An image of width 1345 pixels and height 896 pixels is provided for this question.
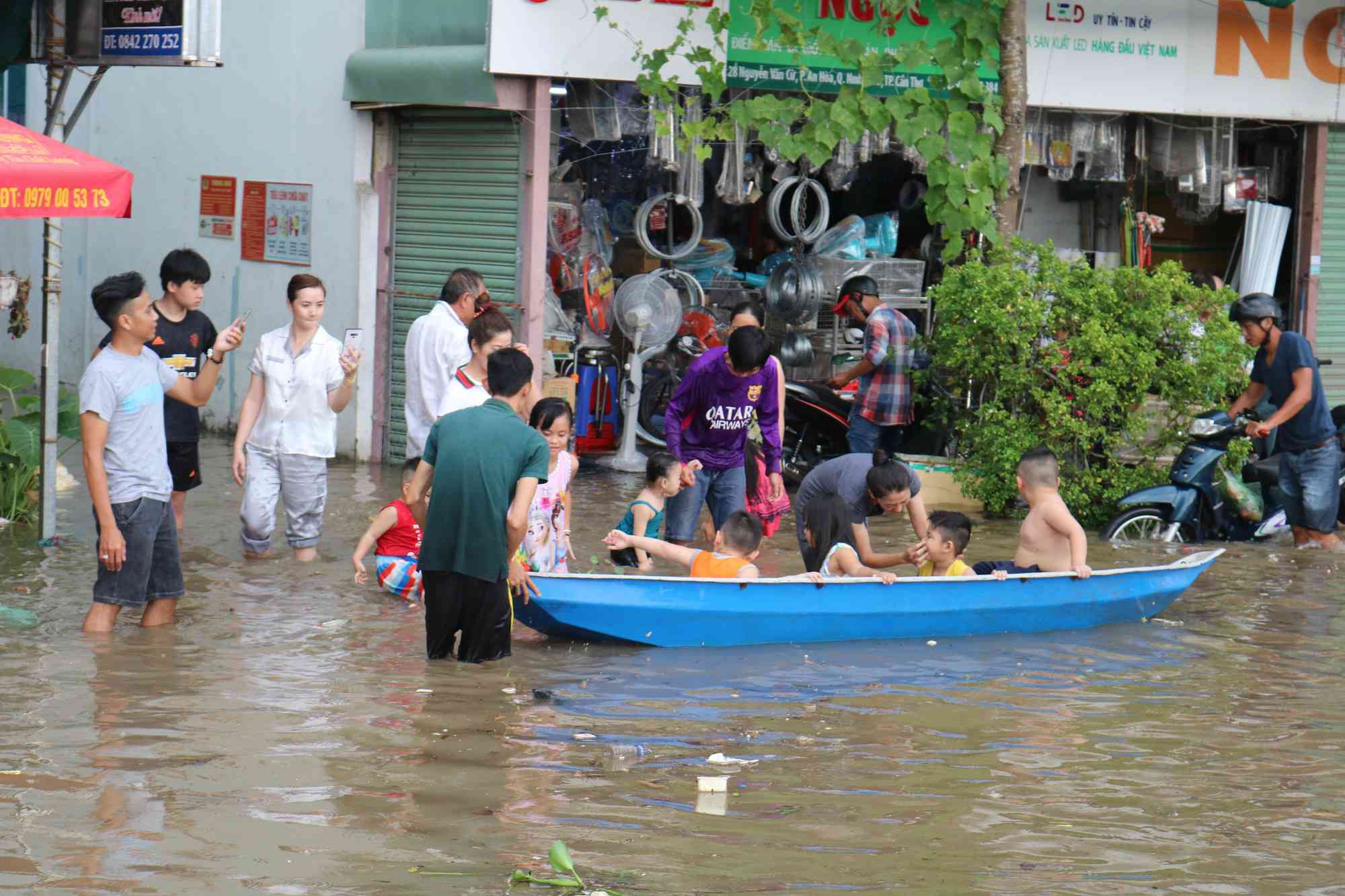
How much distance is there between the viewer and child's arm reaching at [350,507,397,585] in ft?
26.9

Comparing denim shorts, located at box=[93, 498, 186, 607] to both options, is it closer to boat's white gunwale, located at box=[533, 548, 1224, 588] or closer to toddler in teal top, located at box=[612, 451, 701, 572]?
boat's white gunwale, located at box=[533, 548, 1224, 588]

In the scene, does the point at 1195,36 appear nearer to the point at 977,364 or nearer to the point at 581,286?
the point at 977,364

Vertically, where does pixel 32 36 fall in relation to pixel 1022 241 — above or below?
above

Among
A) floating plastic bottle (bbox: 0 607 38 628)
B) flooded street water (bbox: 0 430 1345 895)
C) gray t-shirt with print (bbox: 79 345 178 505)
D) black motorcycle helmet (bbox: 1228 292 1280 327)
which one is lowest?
flooded street water (bbox: 0 430 1345 895)

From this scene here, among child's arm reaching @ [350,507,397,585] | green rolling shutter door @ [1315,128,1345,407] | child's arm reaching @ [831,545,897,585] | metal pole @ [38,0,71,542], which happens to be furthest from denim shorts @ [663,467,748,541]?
green rolling shutter door @ [1315,128,1345,407]

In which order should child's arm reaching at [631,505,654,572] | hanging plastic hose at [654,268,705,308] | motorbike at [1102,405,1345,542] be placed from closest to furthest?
1. child's arm reaching at [631,505,654,572]
2. motorbike at [1102,405,1345,542]
3. hanging plastic hose at [654,268,705,308]

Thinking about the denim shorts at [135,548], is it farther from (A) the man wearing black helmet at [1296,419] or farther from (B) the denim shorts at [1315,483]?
(B) the denim shorts at [1315,483]

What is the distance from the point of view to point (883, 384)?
513 inches

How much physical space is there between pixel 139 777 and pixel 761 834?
2.13 meters

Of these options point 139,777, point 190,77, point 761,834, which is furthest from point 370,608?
point 190,77

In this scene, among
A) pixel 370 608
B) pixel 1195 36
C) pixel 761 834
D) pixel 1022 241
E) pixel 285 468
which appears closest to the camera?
pixel 761 834

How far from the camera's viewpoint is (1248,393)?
1163cm

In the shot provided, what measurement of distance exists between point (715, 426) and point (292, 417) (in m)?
2.48

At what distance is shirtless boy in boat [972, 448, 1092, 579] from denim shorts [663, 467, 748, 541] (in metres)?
1.66
